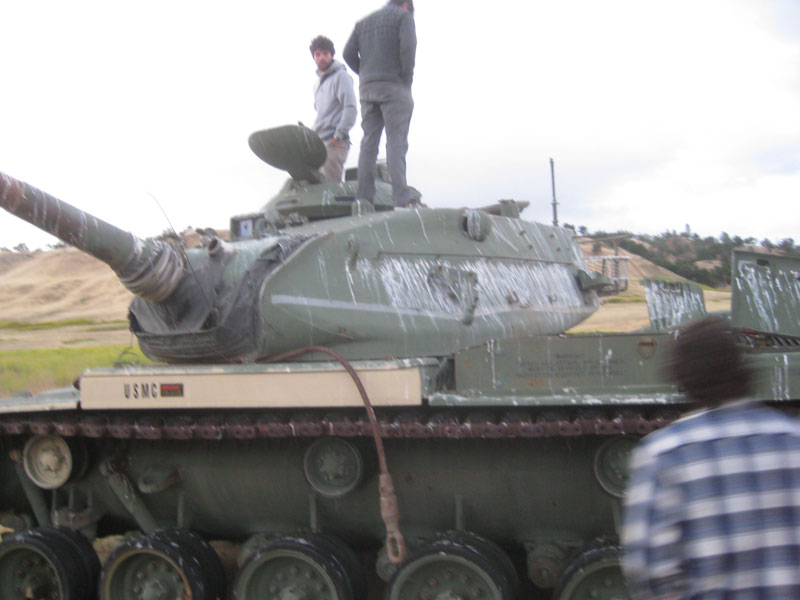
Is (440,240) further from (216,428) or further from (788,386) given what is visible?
(788,386)

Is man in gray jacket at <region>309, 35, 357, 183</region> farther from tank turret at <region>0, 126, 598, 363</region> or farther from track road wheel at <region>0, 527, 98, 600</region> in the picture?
track road wheel at <region>0, 527, 98, 600</region>

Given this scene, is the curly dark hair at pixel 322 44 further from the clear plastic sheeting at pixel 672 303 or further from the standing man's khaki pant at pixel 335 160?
the clear plastic sheeting at pixel 672 303

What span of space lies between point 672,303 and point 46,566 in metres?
5.31

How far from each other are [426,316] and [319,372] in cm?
99

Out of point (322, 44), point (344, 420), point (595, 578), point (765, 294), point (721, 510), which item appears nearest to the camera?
point (721, 510)

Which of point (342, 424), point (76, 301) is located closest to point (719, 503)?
point (342, 424)

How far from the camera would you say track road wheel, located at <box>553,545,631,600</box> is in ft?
16.0

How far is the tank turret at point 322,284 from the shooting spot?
5.43 meters

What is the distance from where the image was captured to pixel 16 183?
4.92 metres

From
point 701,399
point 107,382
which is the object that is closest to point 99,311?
point 107,382

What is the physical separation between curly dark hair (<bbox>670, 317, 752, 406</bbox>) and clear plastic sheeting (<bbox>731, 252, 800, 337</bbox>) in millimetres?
3025

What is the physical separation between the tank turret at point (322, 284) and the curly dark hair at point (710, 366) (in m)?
3.28

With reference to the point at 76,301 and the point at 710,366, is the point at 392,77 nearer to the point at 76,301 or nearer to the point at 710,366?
the point at 710,366

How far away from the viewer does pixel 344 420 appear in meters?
5.11
